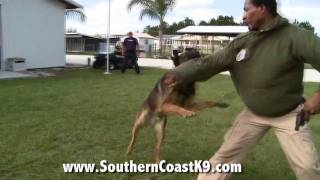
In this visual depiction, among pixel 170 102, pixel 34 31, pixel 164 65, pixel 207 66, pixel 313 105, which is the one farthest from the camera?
pixel 164 65

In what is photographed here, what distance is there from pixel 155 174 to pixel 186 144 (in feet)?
5.31

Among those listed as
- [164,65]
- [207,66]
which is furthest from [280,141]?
[164,65]

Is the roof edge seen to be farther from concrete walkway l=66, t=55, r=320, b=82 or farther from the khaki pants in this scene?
the khaki pants

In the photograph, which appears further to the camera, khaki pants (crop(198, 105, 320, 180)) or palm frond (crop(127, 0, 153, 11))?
palm frond (crop(127, 0, 153, 11))

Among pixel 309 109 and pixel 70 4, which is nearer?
pixel 309 109

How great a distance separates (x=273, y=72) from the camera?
156 inches

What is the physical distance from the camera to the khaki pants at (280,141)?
3.95 m

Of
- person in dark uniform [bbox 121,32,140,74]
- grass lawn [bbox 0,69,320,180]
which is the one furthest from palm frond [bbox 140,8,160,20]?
grass lawn [bbox 0,69,320,180]

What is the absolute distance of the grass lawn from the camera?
19.6ft

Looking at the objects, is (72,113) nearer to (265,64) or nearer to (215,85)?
(265,64)

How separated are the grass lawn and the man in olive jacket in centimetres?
175

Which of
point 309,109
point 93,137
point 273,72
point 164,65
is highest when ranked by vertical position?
point 273,72

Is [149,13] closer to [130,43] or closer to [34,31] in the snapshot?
[34,31]

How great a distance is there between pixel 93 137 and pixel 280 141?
12.7ft
